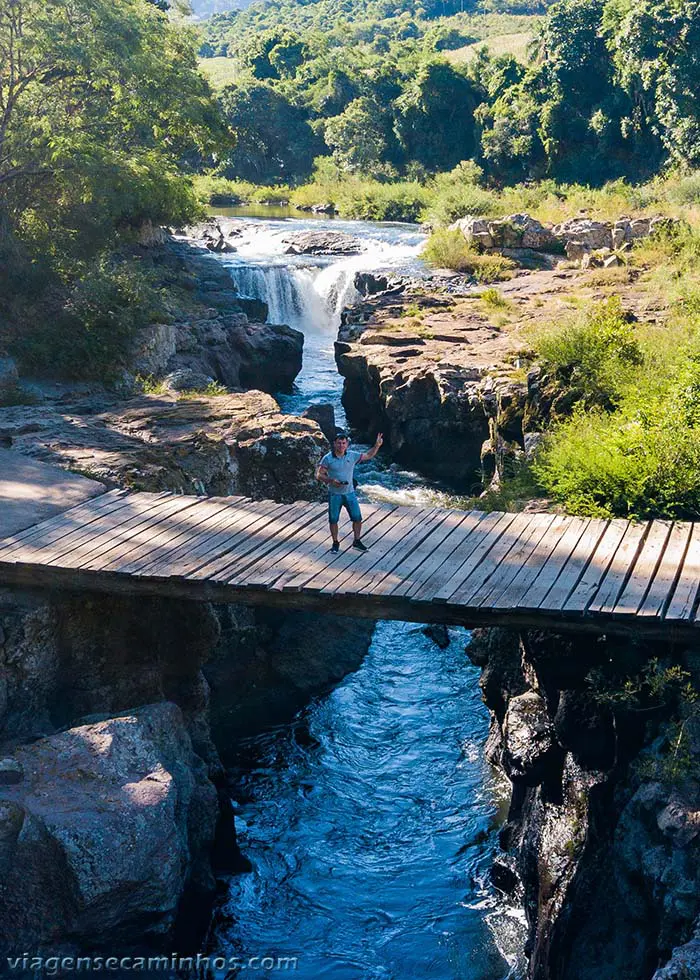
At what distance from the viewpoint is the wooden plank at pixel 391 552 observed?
27.6 feet

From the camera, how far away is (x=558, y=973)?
7.01 m

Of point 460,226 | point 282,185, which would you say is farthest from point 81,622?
point 282,185

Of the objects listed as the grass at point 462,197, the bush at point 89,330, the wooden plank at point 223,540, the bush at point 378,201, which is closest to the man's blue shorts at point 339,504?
the wooden plank at point 223,540

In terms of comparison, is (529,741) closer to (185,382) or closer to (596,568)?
(596,568)

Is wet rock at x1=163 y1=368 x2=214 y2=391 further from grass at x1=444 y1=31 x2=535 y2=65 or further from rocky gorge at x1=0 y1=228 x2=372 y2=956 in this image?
grass at x1=444 y1=31 x2=535 y2=65

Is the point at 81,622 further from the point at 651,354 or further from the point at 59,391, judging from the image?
the point at 651,354

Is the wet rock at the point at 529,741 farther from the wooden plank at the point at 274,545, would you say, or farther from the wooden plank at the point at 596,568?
the wooden plank at the point at 274,545

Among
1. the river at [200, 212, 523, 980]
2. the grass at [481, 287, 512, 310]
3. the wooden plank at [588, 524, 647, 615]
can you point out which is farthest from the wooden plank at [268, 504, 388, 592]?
the grass at [481, 287, 512, 310]

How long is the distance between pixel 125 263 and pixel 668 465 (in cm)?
1357

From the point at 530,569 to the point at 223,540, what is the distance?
2.82 metres

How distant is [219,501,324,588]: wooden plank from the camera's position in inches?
342

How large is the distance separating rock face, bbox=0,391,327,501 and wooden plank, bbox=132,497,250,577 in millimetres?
1378

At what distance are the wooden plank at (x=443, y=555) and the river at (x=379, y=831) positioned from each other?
223cm

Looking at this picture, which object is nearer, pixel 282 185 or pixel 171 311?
pixel 171 311
